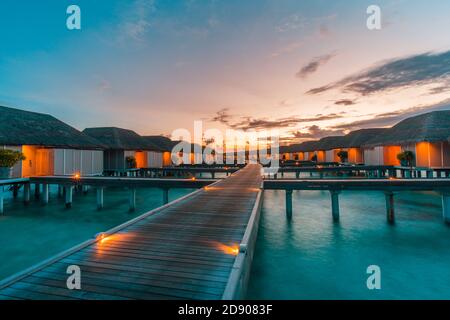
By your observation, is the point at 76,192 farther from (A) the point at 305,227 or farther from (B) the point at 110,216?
(A) the point at 305,227

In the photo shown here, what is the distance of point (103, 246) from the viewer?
212 inches

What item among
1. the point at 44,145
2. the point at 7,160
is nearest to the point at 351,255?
the point at 7,160

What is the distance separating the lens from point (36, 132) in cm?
2081

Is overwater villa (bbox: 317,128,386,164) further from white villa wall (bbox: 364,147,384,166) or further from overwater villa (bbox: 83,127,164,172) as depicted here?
overwater villa (bbox: 83,127,164,172)

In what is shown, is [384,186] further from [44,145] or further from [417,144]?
[44,145]

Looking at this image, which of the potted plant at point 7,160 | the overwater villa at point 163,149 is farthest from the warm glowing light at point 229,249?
the overwater villa at point 163,149

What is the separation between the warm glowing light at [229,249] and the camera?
5.02 meters

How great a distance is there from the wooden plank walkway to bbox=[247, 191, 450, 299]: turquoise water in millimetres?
3138

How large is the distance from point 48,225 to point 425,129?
35.4 m

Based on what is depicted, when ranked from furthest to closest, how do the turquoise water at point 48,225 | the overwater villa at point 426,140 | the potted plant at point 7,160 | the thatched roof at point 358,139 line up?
the thatched roof at point 358,139 → the overwater villa at point 426,140 → the potted plant at point 7,160 → the turquoise water at point 48,225

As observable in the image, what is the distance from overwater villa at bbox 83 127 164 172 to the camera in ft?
99.9

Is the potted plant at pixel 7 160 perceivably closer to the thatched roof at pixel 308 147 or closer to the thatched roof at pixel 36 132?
the thatched roof at pixel 36 132

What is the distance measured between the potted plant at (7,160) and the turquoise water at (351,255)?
18974 millimetres

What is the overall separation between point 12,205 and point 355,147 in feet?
161
